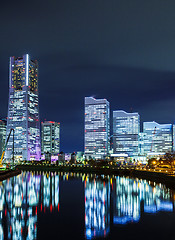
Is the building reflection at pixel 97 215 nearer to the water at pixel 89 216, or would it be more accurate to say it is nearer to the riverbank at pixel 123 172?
the water at pixel 89 216

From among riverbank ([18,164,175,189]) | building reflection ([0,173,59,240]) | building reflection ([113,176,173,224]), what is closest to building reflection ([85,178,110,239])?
building reflection ([113,176,173,224])

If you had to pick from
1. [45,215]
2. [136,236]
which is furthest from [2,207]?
[136,236]

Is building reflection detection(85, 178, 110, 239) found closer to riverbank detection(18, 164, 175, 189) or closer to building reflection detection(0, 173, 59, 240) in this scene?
building reflection detection(0, 173, 59, 240)

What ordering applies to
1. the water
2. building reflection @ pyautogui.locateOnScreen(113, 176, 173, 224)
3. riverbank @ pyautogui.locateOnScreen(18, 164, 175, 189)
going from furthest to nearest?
1. riverbank @ pyautogui.locateOnScreen(18, 164, 175, 189)
2. building reflection @ pyautogui.locateOnScreen(113, 176, 173, 224)
3. the water

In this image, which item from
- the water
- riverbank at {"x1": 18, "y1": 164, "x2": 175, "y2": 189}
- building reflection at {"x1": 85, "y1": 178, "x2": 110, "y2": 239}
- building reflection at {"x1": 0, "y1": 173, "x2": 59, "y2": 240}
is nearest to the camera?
building reflection at {"x1": 0, "y1": 173, "x2": 59, "y2": 240}

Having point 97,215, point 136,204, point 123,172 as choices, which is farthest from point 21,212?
point 123,172

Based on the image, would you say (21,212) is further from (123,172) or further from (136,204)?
(123,172)

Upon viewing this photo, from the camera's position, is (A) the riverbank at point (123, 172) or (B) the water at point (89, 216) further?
(A) the riverbank at point (123, 172)

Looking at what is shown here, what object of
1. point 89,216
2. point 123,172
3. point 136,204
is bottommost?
point 123,172

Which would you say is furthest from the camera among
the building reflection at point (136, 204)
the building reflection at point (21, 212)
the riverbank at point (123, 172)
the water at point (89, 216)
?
the riverbank at point (123, 172)

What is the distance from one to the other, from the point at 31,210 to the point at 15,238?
547 inches

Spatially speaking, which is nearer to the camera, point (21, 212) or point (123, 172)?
point (21, 212)

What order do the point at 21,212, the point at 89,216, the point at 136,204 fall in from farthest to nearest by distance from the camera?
the point at 136,204 → the point at 21,212 → the point at 89,216

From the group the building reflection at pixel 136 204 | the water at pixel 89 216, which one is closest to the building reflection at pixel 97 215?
the water at pixel 89 216
